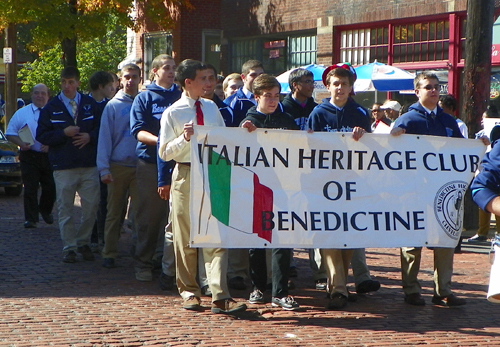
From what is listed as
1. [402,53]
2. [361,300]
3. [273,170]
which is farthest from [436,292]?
[402,53]

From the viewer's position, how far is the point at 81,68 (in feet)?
112

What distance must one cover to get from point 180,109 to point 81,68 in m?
28.1

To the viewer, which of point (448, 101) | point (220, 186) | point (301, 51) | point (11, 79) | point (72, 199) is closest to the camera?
point (220, 186)

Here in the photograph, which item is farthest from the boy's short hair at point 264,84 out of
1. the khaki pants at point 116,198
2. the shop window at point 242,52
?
the shop window at point 242,52

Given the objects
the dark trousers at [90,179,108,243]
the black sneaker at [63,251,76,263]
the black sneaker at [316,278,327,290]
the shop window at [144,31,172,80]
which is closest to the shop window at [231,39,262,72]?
the shop window at [144,31,172,80]

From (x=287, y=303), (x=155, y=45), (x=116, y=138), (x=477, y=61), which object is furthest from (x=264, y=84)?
(x=155, y=45)

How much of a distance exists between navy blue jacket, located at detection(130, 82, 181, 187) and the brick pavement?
4.21ft

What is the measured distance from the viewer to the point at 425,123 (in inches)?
287

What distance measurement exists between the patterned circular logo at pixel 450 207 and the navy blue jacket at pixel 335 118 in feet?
3.01

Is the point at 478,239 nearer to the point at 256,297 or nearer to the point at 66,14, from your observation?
the point at 256,297

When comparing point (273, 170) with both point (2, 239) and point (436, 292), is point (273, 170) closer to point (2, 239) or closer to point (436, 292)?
point (436, 292)

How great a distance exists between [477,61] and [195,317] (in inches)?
267

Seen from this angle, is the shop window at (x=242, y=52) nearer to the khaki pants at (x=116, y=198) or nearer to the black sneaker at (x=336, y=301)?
the khaki pants at (x=116, y=198)

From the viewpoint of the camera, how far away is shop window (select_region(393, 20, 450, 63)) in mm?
17438
